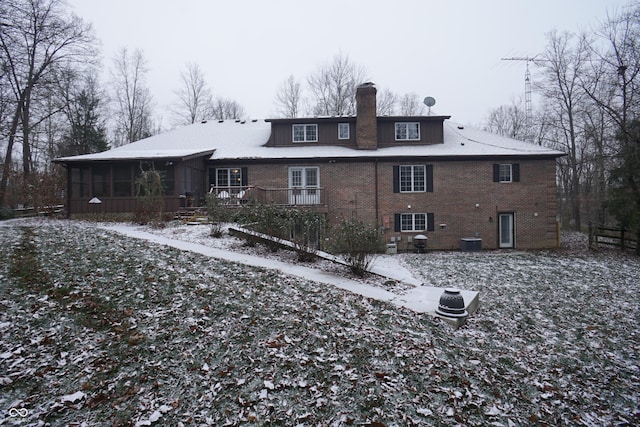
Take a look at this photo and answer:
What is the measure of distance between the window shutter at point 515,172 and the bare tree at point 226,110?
26.4 meters

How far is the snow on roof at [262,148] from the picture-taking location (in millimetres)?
15766

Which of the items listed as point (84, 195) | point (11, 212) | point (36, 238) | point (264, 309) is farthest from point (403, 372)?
point (11, 212)

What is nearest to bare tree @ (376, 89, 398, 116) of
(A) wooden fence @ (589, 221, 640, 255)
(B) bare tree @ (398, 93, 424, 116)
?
(B) bare tree @ (398, 93, 424, 116)

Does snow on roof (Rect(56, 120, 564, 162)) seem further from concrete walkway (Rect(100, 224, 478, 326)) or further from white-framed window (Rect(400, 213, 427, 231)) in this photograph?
concrete walkway (Rect(100, 224, 478, 326))

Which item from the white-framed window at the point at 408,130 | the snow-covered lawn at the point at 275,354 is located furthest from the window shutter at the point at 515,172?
the snow-covered lawn at the point at 275,354

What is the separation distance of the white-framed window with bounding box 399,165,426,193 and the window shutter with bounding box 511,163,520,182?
4.49 metres

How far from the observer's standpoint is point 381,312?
5730 millimetres

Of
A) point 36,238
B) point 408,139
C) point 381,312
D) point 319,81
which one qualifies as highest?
point 319,81

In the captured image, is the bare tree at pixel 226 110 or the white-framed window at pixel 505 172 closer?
the white-framed window at pixel 505 172

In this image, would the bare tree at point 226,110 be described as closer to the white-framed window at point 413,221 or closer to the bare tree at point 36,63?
the bare tree at point 36,63

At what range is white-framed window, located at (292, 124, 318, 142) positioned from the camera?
17859 millimetres

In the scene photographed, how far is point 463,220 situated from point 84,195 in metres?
19.2

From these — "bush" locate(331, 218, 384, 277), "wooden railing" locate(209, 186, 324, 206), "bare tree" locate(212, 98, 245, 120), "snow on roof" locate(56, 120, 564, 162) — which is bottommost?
"bush" locate(331, 218, 384, 277)

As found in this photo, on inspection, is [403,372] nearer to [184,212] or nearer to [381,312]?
[381,312]
